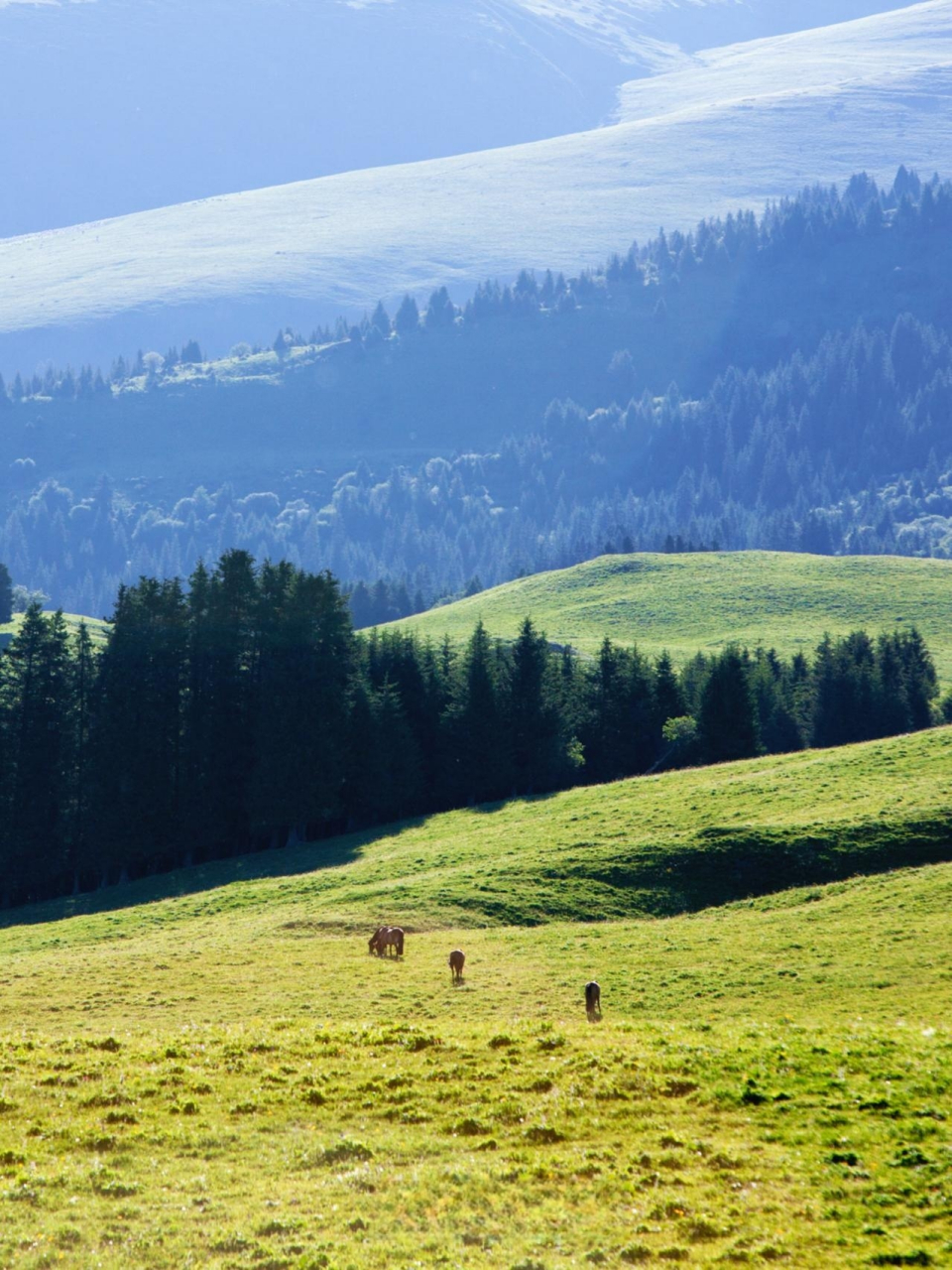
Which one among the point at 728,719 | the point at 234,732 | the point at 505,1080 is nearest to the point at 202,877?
the point at 234,732

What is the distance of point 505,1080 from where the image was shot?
28312mm

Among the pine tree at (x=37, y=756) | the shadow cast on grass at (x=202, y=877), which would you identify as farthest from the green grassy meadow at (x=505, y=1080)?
the pine tree at (x=37, y=756)

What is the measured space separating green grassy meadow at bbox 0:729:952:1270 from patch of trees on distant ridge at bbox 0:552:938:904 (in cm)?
2529

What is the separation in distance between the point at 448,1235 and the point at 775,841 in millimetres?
40762

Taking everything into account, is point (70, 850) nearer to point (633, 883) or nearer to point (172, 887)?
point (172, 887)

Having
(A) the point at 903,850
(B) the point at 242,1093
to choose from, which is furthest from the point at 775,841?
(B) the point at 242,1093

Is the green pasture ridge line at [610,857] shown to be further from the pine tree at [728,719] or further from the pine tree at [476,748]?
the pine tree at [728,719]

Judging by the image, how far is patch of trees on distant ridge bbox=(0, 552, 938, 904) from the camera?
83.8 metres

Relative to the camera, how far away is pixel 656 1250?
19766 mm

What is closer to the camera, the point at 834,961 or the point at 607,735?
the point at 834,961

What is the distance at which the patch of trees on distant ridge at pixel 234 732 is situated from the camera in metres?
83.8

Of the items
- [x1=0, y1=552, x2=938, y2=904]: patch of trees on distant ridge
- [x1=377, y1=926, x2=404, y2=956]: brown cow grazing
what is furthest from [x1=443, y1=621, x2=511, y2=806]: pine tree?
[x1=377, y1=926, x2=404, y2=956]: brown cow grazing

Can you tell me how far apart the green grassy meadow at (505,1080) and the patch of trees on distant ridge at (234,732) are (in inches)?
996

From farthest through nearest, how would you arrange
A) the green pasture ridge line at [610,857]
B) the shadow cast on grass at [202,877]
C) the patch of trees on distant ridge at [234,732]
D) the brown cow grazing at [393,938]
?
the patch of trees on distant ridge at [234,732] < the shadow cast on grass at [202,877] < the green pasture ridge line at [610,857] < the brown cow grazing at [393,938]
